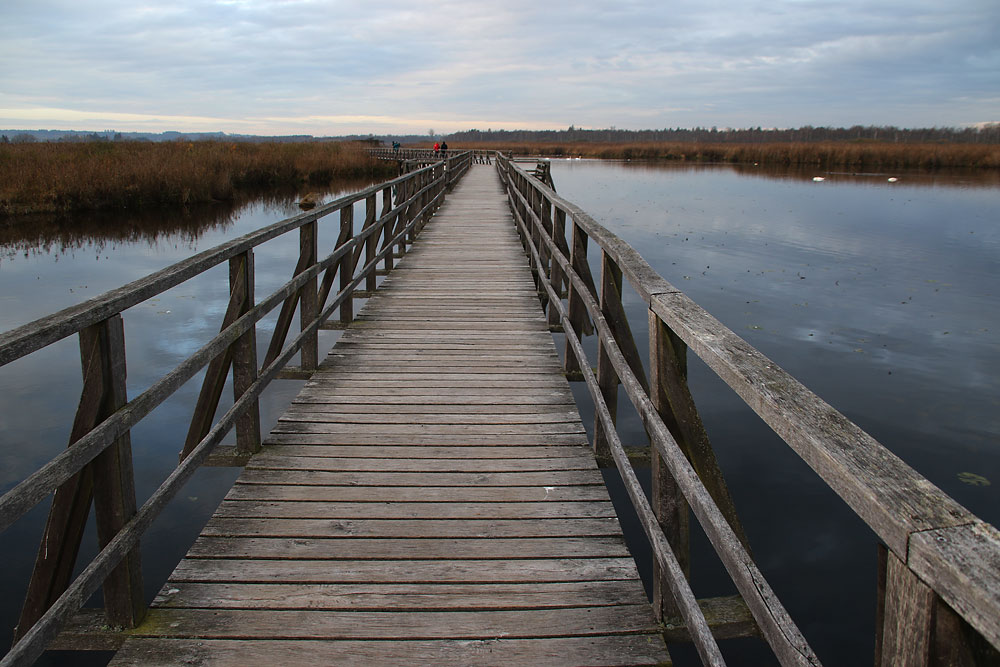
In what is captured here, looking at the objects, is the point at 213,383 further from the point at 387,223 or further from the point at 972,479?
the point at 972,479

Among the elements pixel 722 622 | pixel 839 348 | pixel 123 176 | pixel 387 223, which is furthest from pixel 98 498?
pixel 123 176

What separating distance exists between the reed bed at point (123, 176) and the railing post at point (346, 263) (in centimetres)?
1439

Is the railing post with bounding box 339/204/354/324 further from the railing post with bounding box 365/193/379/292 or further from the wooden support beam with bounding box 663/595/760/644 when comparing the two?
the wooden support beam with bounding box 663/595/760/644

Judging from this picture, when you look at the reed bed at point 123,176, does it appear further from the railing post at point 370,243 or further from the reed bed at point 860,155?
the reed bed at point 860,155

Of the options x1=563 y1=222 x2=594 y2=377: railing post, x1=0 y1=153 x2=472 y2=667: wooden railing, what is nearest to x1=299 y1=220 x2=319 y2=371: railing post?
x1=0 y1=153 x2=472 y2=667: wooden railing

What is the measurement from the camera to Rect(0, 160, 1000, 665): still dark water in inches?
207

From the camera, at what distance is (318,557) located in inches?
110

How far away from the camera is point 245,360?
3682 mm

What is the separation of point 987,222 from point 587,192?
1639 cm

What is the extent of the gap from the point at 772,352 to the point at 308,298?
22.8 ft

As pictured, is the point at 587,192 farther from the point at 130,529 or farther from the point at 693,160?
the point at 693,160

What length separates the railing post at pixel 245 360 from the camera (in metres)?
3.58

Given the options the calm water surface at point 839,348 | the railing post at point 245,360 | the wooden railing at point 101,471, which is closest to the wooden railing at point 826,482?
the wooden railing at point 101,471

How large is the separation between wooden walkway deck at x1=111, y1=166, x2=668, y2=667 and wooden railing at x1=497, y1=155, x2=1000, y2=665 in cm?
36
